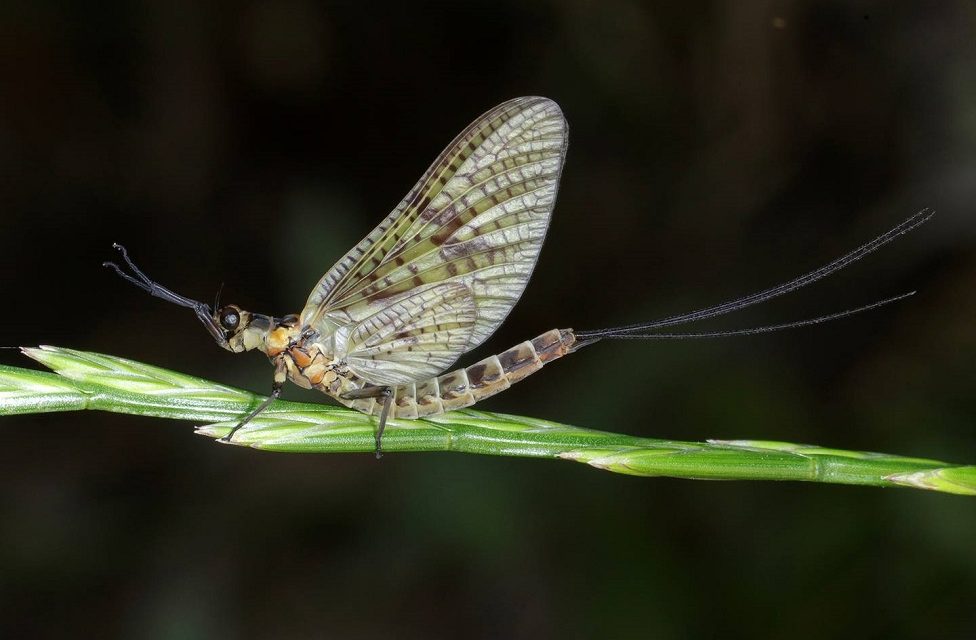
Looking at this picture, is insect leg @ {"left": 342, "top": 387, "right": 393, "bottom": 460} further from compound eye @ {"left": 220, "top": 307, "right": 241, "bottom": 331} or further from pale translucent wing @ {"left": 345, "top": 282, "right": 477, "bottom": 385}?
compound eye @ {"left": 220, "top": 307, "right": 241, "bottom": 331}

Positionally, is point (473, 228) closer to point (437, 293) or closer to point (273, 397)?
point (437, 293)

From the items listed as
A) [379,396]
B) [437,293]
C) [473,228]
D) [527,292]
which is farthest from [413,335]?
[527,292]

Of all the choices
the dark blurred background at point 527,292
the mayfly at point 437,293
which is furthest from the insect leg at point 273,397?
the dark blurred background at point 527,292

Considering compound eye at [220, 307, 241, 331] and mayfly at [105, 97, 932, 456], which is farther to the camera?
compound eye at [220, 307, 241, 331]

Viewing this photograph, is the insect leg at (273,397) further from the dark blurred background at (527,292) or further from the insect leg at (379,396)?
the dark blurred background at (527,292)

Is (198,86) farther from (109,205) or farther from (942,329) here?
(942,329)

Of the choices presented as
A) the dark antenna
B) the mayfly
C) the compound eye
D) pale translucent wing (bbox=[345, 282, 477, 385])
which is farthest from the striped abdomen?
the compound eye

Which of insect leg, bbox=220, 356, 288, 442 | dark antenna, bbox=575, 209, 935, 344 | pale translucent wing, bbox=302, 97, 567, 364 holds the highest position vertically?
pale translucent wing, bbox=302, 97, 567, 364

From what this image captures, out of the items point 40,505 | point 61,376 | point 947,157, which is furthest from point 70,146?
point 947,157
